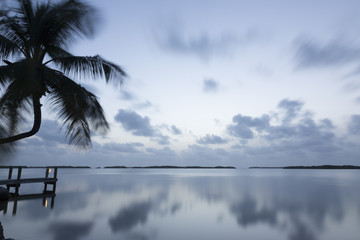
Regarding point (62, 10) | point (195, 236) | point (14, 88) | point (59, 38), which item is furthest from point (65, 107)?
point (195, 236)

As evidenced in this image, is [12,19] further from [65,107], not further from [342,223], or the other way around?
[342,223]

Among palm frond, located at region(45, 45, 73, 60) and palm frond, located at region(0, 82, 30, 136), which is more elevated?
palm frond, located at region(45, 45, 73, 60)

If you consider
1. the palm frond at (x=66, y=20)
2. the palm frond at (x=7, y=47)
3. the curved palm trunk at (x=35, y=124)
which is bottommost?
the curved palm trunk at (x=35, y=124)

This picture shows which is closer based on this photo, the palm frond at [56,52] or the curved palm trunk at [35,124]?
the curved palm trunk at [35,124]

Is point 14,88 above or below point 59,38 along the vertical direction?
below

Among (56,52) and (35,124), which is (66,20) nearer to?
(56,52)

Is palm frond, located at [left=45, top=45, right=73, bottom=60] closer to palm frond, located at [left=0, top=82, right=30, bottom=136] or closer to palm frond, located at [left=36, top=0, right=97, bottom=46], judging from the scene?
palm frond, located at [left=36, top=0, right=97, bottom=46]

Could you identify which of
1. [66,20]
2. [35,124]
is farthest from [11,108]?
[66,20]

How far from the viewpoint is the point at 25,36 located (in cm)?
798

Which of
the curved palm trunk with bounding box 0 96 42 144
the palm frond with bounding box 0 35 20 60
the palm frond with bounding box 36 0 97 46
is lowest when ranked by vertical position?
the curved palm trunk with bounding box 0 96 42 144

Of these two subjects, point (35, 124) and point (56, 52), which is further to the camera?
point (56, 52)

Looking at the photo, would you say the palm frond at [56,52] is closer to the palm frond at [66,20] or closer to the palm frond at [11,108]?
the palm frond at [66,20]

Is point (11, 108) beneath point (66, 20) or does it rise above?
beneath

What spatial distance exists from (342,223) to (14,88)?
19375 millimetres
